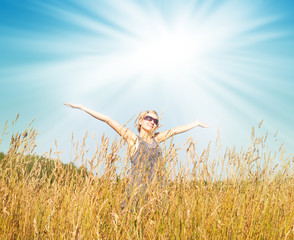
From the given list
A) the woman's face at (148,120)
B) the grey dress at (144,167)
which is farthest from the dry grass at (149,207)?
the woman's face at (148,120)

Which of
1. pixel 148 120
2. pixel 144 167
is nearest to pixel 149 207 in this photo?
pixel 144 167

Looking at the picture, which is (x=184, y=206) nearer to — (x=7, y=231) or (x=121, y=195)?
(x=121, y=195)

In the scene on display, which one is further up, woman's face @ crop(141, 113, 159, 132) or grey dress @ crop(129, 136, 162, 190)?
woman's face @ crop(141, 113, 159, 132)

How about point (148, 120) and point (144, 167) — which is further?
point (148, 120)

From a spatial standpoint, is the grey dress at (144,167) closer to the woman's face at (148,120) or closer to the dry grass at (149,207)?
the dry grass at (149,207)

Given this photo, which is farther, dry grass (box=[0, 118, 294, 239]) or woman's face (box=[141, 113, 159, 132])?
woman's face (box=[141, 113, 159, 132])

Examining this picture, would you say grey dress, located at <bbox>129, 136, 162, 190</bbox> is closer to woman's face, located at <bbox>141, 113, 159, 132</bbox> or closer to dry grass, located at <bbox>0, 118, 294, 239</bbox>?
dry grass, located at <bbox>0, 118, 294, 239</bbox>

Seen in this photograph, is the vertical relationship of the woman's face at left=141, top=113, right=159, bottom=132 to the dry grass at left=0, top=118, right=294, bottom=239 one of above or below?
above

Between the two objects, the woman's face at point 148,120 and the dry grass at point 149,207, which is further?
the woman's face at point 148,120

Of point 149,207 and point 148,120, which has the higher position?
point 148,120

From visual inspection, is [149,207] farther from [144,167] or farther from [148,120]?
[148,120]

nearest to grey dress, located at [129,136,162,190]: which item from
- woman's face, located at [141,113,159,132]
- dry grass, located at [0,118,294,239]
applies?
dry grass, located at [0,118,294,239]

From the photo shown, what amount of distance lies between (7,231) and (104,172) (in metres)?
0.83

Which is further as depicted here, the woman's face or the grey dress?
the woman's face
